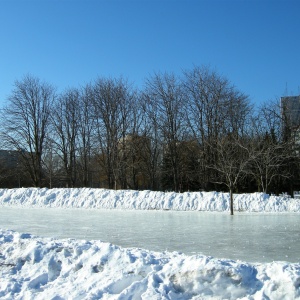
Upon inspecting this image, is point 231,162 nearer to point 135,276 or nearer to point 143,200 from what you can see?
point 143,200

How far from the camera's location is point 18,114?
42438 mm

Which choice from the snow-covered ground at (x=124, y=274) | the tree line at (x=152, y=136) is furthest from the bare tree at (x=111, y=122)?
the snow-covered ground at (x=124, y=274)

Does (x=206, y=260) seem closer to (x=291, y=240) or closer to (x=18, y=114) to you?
(x=291, y=240)

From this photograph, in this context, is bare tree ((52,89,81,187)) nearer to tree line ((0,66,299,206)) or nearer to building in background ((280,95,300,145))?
tree line ((0,66,299,206))

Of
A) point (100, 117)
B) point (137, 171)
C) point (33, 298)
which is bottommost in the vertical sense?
point (33, 298)

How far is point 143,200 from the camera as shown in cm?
2394

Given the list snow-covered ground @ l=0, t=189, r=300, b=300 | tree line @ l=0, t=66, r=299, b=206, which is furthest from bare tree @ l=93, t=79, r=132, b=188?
snow-covered ground @ l=0, t=189, r=300, b=300

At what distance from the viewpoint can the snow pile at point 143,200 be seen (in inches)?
825

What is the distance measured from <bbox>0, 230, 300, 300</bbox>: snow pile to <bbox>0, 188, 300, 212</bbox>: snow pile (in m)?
14.6

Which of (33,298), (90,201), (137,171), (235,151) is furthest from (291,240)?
(137,171)

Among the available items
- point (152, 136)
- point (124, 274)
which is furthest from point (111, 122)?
point (124, 274)

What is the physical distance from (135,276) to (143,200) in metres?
17.4

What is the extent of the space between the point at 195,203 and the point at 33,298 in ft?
54.8

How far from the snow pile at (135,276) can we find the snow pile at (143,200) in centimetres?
1457
